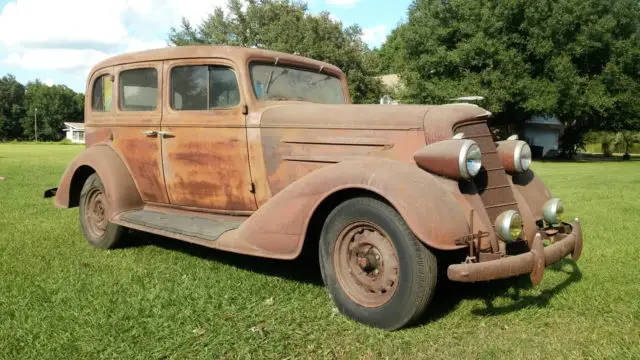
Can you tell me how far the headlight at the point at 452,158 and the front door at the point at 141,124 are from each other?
108 inches

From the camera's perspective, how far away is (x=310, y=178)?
372 cm

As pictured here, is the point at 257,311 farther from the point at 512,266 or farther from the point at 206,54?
the point at 206,54

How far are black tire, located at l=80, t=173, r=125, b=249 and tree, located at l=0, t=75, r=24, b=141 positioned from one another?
271ft

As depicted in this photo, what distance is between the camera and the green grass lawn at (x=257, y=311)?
10.1 ft

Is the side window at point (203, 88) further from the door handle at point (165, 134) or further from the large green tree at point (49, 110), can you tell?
the large green tree at point (49, 110)

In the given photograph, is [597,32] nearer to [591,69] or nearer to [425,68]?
[591,69]

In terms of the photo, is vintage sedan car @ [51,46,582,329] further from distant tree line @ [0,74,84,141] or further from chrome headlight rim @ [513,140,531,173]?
distant tree line @ [0,74,84,141]

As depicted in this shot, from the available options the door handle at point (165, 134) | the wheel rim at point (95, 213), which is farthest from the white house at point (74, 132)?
the door handle at point (165, 134)

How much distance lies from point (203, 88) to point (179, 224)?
1.25 m

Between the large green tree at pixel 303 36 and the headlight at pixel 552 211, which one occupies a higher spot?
the large green tree at pixel 303 36

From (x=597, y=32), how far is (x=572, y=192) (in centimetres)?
1859

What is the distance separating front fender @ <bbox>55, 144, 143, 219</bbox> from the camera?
520 cm

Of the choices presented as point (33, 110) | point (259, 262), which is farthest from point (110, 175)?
point (33, 110)

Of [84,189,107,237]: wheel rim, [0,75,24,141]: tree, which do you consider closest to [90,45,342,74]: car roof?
[84,189,107,237]: wheel rim
